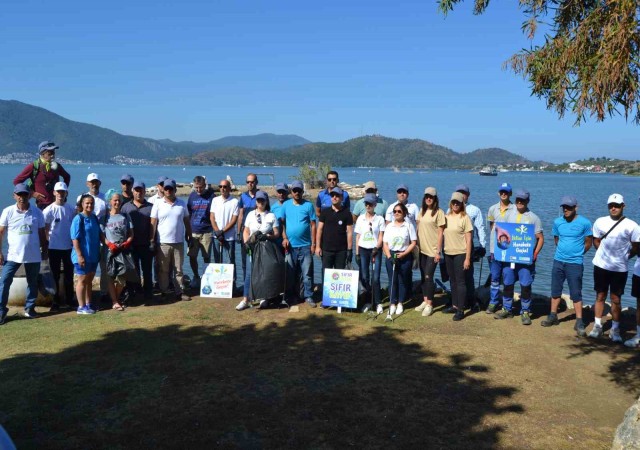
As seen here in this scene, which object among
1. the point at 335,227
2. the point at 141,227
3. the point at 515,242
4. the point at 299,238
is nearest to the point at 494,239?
the point at 515,242

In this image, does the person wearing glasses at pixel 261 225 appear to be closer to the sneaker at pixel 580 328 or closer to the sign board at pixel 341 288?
the sign board at pixel 341 288

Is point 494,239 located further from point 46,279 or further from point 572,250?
point 46,279

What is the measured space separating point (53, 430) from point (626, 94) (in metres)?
6.01

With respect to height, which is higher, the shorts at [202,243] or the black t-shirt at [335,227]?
the black t-shirt at [335,227]

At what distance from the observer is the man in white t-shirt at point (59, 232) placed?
7.88 metres

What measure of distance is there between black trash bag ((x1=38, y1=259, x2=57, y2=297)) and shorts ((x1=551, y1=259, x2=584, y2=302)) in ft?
26.9

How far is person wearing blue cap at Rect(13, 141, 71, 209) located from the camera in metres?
8.19

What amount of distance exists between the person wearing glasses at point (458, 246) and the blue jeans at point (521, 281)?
667mm

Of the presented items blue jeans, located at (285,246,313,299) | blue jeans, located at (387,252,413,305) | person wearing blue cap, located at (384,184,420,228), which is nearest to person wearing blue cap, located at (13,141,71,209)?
blue jeans, located at (285,246,313,299)

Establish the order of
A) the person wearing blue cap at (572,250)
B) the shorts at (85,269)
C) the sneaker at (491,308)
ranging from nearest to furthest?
the person wearing blue cap at (572,250) < the shorts at (85,269) < the sneaker at (491,308)

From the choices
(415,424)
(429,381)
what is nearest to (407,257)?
(429,381)

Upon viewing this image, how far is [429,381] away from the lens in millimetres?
5523

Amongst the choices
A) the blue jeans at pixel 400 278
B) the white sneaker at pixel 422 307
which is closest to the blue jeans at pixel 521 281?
the white sneaker at pixel 422 307

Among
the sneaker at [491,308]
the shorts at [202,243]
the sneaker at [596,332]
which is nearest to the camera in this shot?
the sneaker at [596,332]
